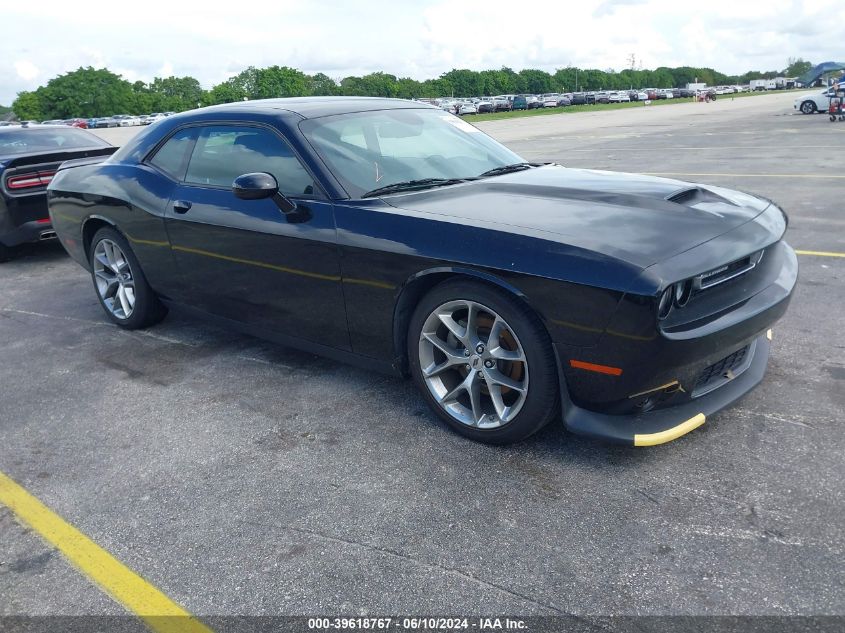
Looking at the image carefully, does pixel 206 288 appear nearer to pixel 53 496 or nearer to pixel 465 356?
pixel 53 496

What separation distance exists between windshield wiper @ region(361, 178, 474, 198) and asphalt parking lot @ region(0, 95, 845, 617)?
110cm

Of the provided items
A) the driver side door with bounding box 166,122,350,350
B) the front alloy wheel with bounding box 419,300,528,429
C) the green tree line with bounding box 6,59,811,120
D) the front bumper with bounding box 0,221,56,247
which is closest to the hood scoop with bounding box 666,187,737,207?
the front alloy wheel with bounding box 419,300,528,429

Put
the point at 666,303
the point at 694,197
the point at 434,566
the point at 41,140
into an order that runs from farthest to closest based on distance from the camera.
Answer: the point at 41,140
the point at 694,197
the point at 666,303
the point at 434,566

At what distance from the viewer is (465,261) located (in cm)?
311

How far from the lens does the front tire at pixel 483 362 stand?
3037 millimetres

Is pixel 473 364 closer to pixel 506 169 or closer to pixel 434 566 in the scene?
pixel 434 566

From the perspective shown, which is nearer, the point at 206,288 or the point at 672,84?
the point at 206,288

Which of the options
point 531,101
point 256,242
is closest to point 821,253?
point 256,242

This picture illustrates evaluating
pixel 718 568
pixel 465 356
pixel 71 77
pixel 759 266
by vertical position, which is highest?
pixel 71 77

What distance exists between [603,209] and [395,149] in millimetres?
1318

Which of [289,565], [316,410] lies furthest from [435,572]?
[316,410]

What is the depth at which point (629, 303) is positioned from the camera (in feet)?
8.91

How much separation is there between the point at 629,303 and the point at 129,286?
151 inches

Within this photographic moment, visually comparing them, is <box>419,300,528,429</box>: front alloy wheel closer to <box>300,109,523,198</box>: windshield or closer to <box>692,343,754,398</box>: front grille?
<box>692,343,754,398</box>: front grille
